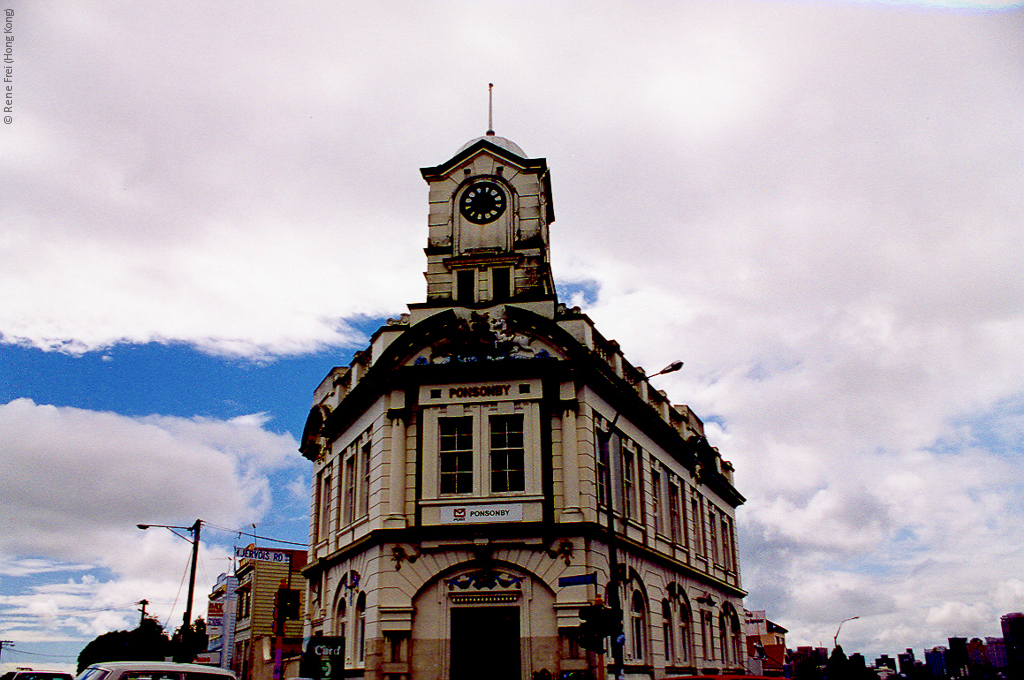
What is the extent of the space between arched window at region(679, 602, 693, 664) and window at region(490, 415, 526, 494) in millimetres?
10549

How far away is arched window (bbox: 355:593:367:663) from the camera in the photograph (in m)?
24.5

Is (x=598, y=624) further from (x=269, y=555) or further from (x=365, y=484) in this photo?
(x=269, y=555)

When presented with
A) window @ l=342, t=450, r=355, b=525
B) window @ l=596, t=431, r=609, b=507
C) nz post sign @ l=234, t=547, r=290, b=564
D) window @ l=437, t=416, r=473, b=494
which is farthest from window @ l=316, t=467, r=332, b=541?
nz post sign @ l=234, t=547, r=290, b=564

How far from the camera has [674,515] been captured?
32.9m

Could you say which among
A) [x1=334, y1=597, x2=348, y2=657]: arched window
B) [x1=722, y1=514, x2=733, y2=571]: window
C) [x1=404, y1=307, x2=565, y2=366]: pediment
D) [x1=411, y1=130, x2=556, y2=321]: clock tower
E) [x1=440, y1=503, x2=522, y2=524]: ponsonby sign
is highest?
[x1=411, y1=130, x2=556, y2=321]: clock tower

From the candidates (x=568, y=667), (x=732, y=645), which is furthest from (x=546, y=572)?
(x=732, y=645)

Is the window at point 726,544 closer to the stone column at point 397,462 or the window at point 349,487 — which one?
the window at point 349,487

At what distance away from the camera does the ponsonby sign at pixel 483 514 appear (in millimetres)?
23750

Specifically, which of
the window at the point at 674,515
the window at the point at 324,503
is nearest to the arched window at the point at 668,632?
the window at the point at 674,515

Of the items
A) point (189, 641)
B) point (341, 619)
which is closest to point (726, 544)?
point (341, 619)

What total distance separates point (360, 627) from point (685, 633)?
1245 cm

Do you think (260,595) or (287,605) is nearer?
(287,605)

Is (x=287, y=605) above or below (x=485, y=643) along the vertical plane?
above

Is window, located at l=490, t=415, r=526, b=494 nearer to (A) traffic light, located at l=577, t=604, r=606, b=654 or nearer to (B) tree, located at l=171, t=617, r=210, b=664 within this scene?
(A) traffic light, located at l=577, t=604, r=606, b=654
